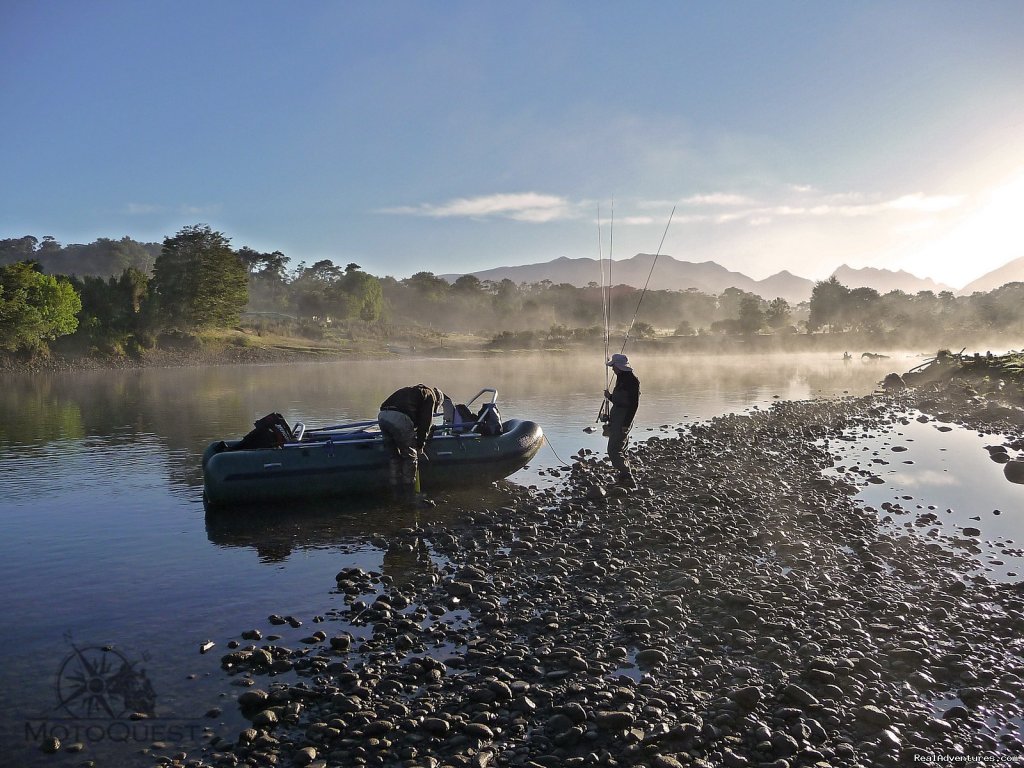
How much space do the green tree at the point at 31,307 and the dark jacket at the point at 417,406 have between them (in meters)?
51.6

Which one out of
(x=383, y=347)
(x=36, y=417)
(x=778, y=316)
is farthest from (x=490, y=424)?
(x=778, y=316)

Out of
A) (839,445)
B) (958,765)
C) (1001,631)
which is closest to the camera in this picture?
(958,765)

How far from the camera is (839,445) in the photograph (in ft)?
64.2

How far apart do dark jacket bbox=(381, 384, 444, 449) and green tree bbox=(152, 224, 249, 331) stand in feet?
210

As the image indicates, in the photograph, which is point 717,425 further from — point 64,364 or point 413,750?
point 64,364

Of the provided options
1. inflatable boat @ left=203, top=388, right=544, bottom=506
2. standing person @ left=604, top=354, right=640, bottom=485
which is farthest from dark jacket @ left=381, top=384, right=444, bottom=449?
standing person @ left=604, top=354, right=640, bottom=485

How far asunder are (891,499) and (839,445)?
6.45 m

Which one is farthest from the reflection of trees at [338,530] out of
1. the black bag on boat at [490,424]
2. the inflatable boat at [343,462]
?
the black bag on boat at [490,424]

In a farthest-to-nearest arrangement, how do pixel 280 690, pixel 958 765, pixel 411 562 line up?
pixel 411 562, pixel 280 690, pixel 958 765

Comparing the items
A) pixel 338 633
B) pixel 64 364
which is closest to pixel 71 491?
pixel 338 633

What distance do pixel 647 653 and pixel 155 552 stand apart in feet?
25.7

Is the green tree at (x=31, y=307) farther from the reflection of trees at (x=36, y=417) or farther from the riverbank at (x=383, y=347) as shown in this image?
the reflection of trees at (x=36, y=417)

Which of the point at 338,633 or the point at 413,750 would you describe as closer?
the point at 413,750

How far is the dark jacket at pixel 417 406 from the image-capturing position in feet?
42.0
